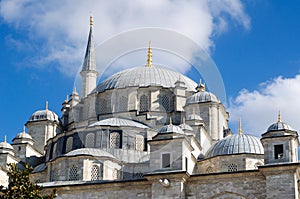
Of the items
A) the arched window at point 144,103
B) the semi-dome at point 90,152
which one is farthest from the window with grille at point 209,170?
the arched window at point 144,103

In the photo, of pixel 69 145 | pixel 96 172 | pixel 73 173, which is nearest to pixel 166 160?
pixel 96 172

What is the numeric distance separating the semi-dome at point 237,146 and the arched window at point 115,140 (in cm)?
472

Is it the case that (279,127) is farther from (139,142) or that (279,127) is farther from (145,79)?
(145,79)

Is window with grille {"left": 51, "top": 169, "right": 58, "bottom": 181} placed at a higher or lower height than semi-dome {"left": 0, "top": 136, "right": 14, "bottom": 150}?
lower

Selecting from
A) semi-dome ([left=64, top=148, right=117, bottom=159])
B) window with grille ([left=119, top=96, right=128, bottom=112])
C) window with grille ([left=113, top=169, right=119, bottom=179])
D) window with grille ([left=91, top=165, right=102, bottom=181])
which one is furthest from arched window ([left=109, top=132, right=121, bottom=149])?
window with grille ([left=119, top=96, right=128, bottom=112])

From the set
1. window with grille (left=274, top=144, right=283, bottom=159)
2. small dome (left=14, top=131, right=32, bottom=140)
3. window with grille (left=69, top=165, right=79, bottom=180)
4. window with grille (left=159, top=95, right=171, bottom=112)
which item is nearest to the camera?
window with grille (left=274, top=144, right=283, bottom=159)

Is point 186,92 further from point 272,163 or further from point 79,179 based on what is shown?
point 272,163

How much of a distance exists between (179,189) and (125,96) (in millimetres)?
13903

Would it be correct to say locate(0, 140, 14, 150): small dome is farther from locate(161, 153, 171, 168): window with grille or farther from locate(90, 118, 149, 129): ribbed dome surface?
locate(161, 153, 171, 168): window with grille

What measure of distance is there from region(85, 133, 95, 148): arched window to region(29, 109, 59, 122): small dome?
801 centimetres

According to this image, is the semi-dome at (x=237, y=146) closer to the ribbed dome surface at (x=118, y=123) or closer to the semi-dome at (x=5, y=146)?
the ribbed dome surface at (x=118, y=123)

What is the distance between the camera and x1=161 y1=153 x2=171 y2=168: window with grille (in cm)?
2727

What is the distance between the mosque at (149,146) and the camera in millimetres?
26531

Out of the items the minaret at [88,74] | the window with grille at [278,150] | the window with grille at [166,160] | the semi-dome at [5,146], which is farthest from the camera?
the minaret at [88,74]
